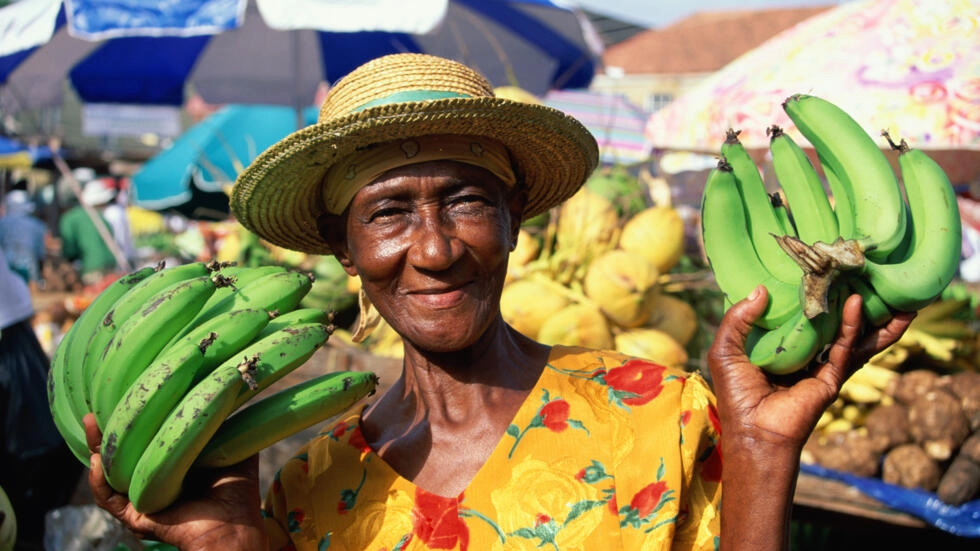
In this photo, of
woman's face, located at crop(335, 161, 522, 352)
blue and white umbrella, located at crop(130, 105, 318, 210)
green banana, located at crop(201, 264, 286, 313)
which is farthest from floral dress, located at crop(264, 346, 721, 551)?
blue and white umbrella, located at crop(130, 105, 318, 210)

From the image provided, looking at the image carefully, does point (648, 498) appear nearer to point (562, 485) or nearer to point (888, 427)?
point (562, 485)

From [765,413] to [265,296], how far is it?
107 centimetres

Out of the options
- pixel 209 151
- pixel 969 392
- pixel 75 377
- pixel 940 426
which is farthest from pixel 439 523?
pixel 209 151

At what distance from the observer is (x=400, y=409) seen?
2078 mm

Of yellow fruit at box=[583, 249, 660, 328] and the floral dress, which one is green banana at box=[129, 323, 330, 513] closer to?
the floral dress

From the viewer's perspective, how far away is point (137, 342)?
151 cm

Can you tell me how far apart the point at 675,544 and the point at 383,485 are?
0.68 meters

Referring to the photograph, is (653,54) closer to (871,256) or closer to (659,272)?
(659,272)

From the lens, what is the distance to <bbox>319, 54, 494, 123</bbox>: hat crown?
1797mm

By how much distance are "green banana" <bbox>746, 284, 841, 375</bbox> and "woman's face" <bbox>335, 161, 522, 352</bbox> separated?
25.1 inches

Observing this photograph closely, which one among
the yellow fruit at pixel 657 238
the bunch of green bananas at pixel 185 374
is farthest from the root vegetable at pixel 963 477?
the bunch of green bananas at pixel 185 374

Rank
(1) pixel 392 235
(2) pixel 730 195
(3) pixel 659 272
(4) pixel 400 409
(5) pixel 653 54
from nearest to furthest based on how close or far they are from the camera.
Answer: (2) pixel 730 195 → (1) pixel 392 235 → (4) pixel 400 409 → (3) pixel 659 272 → (5) pixel 653 54

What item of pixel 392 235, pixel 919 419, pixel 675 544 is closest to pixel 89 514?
pixel 392 235

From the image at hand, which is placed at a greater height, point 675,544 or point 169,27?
point 675,544
